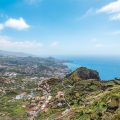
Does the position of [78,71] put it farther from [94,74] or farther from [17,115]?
[17,115]

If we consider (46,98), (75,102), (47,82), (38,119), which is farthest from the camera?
(47,82)

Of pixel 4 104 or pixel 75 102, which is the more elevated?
pixel 75 102

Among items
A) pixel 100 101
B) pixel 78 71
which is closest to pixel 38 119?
pixel 100 101

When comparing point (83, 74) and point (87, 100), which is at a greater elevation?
point (83, 74)

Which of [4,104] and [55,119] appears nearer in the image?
[55,119]

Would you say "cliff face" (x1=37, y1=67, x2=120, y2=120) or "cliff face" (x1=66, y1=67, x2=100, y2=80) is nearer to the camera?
"cliff face" (x1=37, y1=67, x2=120, y2=120)

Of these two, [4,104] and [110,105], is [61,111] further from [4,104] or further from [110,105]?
[4,104]

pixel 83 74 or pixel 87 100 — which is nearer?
pixel 87 100

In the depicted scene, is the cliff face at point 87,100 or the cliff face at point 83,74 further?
the cliff face at point 83,74

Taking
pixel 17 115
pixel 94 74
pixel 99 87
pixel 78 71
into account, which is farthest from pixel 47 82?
pixel 17 115

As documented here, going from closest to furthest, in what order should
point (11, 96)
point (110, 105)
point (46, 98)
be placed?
point (110, 105), point (46, 98), point (11, 96)
